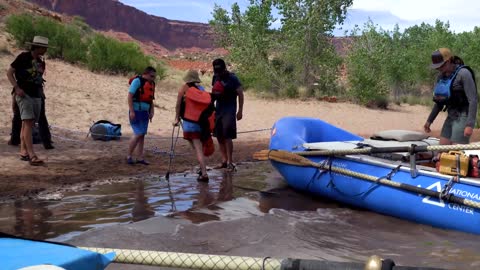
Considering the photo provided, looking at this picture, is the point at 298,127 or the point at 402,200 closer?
the point at 402,200

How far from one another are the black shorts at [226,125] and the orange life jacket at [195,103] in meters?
1.07

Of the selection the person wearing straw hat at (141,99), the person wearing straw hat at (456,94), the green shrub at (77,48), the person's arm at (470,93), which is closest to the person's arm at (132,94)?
the person wearing straw hat at (141,99)

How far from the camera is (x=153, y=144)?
11.0 metres

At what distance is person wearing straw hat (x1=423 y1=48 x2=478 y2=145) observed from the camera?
21.0 feet

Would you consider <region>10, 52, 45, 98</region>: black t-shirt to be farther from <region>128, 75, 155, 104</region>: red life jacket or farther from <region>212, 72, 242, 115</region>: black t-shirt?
<region>212, 72, 242, 115</region>: black t-shirt

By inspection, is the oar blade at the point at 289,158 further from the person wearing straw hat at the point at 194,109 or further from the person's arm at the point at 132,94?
the person's arm at the point at 132,94

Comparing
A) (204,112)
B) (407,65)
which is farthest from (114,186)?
(407,65)

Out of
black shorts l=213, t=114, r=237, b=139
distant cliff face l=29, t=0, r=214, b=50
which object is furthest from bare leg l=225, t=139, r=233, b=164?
distant cliff face l=29, t=0, r=214, b=50

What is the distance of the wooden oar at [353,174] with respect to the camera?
5.53 metres

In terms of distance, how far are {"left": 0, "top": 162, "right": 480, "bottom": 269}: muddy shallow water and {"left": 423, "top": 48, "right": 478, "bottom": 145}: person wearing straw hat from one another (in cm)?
137

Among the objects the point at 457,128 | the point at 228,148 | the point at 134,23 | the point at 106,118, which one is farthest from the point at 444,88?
the point at 134,23

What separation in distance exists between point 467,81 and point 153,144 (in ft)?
20.7

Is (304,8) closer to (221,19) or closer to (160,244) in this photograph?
(221,19)

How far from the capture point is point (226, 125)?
8.70 meters
